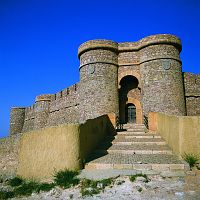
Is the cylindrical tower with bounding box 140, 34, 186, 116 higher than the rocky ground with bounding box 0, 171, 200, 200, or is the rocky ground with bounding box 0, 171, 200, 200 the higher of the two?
the cylindrical tower with bounding box 140, 34, 186, 116

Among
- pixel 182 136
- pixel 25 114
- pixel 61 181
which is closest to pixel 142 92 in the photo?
pixel 182 136

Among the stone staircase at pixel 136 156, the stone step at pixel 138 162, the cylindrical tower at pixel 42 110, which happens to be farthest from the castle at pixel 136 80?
the cylindrical tower at pixel 42 110

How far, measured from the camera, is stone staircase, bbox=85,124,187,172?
665 centimetres

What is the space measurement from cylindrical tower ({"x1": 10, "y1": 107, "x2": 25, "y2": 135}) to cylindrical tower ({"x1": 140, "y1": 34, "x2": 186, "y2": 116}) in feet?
62.7

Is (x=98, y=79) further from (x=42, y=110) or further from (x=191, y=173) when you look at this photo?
(x=191, y=173)

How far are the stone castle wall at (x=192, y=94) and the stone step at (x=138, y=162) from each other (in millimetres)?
11113

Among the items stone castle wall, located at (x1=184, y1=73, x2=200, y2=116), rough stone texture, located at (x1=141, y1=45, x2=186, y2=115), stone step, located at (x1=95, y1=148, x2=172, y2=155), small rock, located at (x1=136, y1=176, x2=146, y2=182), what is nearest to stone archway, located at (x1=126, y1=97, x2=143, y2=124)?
rough stone texture, located at (x1=141, y1=45, x2=186, y2=115)

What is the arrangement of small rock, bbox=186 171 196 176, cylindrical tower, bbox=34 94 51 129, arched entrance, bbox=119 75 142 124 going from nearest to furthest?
small rock, bbox=186 171 196 176
arched entrance, bbox=119 75 142 124
cylindrical tower, bbox=34 94 51 129

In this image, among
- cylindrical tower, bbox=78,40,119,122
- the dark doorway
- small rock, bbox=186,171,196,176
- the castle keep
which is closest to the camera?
small rock, bbox=186,171,196,176

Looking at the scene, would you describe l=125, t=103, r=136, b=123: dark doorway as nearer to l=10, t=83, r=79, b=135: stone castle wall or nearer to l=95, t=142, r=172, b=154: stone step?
l=10, t=83, r=79, b=135: stone castle wall

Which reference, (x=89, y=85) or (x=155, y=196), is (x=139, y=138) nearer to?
(x=155, y=196)

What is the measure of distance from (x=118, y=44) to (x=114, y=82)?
3011mm

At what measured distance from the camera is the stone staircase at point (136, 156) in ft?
21.8

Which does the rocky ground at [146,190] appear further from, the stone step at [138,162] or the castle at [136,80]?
the castle at [136,80]
